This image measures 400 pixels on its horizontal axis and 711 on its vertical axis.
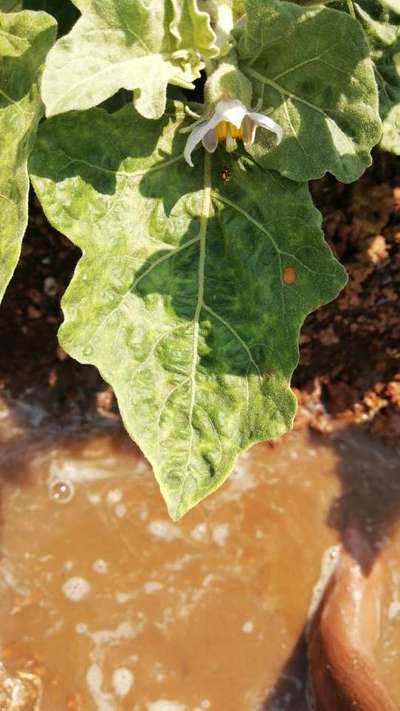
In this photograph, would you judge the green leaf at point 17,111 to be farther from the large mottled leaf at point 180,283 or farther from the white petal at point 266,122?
the white petal at point 266,122

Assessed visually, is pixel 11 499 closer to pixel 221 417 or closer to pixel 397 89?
pixel 221 417

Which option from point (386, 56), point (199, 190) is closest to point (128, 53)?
point (199, 190)

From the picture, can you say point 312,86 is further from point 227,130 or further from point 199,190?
point 199,190

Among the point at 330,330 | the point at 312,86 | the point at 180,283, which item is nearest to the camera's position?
the point at 312,86

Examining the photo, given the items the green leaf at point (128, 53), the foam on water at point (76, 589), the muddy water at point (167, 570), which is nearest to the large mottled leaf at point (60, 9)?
the green leaf at point (128, 53)

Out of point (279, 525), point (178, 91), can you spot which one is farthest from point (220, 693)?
point (178, 91)

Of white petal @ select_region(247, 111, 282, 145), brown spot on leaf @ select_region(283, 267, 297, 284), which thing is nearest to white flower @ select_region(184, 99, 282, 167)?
white petal @ select_region(247, 111, 282, 145)
